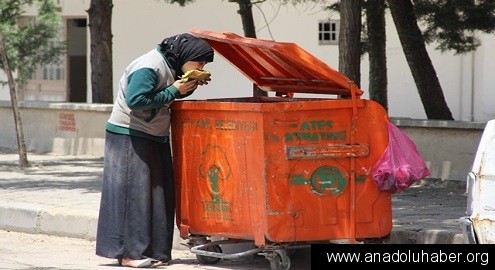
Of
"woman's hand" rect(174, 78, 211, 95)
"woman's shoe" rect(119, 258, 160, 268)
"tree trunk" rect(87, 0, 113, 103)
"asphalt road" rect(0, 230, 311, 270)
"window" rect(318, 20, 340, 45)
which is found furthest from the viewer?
"window" rect(318, 20, 340, 45)

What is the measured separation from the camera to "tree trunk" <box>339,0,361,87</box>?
11.6 meters

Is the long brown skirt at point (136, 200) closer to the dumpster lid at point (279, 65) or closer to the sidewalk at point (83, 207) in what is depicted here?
the dumpster lid at point (279, 65)

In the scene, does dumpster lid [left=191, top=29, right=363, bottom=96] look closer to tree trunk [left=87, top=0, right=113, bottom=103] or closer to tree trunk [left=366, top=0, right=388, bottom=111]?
tree trunk [left=366, top=0, right=388, bottom=111]

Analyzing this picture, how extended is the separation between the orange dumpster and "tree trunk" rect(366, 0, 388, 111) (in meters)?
6.36

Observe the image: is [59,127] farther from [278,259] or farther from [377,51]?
[278,259]

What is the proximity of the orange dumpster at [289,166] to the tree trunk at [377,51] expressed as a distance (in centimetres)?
636

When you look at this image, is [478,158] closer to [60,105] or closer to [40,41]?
[60,105]

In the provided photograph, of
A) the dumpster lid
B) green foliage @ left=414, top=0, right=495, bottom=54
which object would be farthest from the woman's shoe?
green foliage @ left=414, top=0, right=495, bottom=54

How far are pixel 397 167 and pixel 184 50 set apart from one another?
175cm

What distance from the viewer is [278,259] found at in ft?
25.8

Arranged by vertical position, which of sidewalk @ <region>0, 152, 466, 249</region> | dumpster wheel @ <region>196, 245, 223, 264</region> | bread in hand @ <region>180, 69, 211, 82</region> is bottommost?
dumpster wheel @ <region>196, 245, 223, 264</region>

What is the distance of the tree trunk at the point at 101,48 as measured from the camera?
17.0m

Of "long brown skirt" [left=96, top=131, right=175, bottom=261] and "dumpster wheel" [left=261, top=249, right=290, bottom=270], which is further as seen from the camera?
"long brown skirt" [left=96, top=131, right=175, bottom=261]

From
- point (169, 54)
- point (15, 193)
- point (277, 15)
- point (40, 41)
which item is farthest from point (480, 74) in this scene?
point (169, 54)
